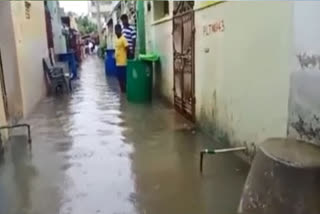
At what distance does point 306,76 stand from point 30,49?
6.76m

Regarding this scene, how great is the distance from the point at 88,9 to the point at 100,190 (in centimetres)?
5557

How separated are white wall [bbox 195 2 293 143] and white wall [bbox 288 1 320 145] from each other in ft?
0.45

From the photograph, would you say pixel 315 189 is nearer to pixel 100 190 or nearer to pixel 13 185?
pixel 100 190

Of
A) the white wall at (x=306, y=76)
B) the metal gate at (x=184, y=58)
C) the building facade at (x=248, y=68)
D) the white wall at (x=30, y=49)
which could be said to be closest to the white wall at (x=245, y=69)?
the building facade at (x=248, y=68)

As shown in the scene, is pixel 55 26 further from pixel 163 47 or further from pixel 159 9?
pixel 163 47

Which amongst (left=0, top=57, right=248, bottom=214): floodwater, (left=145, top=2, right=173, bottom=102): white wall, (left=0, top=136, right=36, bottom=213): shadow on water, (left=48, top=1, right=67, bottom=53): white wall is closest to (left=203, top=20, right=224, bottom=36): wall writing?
(left=0, top=57, right=248, bottom=214): floodwater

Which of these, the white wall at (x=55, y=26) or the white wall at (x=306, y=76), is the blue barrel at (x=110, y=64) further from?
the white wall at (x=306, y=76)

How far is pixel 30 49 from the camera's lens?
8.62 meters

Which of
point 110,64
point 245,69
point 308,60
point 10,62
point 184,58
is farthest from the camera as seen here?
point 110,64

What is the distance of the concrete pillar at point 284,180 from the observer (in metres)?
2.65

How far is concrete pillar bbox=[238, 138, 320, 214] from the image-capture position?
265 cm

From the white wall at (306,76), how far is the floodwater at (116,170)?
88 cm

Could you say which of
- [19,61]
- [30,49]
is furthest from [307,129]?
[30,49]

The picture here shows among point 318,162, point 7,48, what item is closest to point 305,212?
point 318,162
